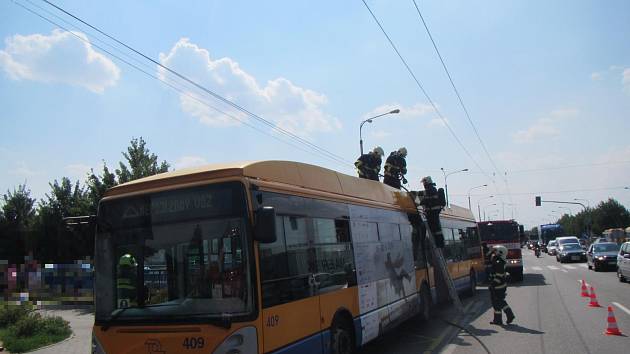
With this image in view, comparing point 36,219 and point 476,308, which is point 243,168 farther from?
point 36,219

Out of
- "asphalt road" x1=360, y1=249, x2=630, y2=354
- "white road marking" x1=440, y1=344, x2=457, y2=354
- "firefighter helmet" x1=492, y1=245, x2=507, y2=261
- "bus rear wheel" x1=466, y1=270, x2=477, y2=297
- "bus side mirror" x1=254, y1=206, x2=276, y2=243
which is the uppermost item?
"bus side mirror" x1=254, y1=206, x2=276, y2=243

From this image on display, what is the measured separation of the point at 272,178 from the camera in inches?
263

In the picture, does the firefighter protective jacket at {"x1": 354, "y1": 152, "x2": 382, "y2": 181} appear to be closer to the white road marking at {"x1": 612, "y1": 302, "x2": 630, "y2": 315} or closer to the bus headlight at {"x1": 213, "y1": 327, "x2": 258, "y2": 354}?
the white road marking at {"x1": 612, "y1": 302, "x2": 630, "y2": 315}

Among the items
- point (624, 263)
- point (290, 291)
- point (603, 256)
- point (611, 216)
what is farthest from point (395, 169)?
point (611, 216)

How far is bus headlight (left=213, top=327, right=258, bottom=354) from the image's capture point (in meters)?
5.36

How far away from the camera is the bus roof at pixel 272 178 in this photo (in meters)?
6.05

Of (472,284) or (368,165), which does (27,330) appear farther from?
(472,284)

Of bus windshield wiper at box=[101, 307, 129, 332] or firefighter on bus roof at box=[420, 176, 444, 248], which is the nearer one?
bus windshield wiper at box=[101, 307, 129, 332]

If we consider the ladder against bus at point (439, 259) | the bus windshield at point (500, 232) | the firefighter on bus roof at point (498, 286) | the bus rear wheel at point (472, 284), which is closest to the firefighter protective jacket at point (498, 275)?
the firefighter on bus roof at point (498, 286)

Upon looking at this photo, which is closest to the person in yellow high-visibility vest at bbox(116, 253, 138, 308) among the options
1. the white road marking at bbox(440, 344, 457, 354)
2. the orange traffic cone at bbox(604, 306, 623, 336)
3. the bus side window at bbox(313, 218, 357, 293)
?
the bus side window at bbox(313, 218, 357, 293)

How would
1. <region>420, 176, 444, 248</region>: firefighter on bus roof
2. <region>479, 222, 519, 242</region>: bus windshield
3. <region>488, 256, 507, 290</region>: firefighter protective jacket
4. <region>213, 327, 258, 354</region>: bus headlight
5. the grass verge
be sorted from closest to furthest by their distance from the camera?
<region>213, 327, 258, 354</region>: bus headlight → the grass verge → <region>488, 256, 507, 290</region>: firefighter protective jacket → <region>420, 176, 444, 248</region>: firefighter on bus roof → <region>479, 222, 519, 242</region>: bus windshield

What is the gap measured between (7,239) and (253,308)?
31.9m

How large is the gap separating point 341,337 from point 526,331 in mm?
4972

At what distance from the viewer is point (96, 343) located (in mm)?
6027
